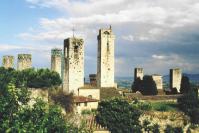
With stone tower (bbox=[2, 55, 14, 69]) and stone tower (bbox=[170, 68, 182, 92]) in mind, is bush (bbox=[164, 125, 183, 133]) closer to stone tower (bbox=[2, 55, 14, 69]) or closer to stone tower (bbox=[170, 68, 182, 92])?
stone tower (bbox=[2, 55, 14, 69])

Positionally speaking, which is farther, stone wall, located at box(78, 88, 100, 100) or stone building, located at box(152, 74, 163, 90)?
stone building, located at box(152, 74, 163, 90)

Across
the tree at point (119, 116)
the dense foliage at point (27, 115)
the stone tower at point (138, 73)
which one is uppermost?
the stone tower at point (138, 73)

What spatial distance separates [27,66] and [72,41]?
24.5ft

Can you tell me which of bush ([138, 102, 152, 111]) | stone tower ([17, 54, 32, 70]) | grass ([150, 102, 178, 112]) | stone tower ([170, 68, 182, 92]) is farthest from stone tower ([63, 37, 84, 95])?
stone tower ([170, 68, 182, 92])

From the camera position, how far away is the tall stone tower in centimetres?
7481

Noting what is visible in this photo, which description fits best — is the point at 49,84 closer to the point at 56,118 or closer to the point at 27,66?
the point at 27,66

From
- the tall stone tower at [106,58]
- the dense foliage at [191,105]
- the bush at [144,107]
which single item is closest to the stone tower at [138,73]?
the tall stone tower at [106,58]

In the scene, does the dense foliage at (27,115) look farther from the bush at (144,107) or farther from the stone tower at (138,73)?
the stone tower at (138,73)

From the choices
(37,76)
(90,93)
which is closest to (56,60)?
(37,76)

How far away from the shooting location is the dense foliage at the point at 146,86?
8253 cm

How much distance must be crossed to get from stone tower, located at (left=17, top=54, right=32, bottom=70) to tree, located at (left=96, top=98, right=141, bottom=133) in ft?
68.5

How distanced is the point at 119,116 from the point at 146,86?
1331 inches

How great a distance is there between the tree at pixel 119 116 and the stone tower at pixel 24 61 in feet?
68.5

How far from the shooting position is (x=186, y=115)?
57.5 meters
